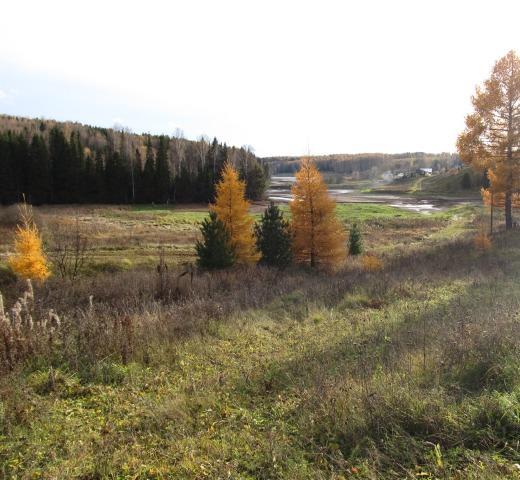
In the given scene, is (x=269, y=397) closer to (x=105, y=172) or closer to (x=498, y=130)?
(x=498, y=130)

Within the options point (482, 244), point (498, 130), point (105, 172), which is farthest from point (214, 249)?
point (105, 172)

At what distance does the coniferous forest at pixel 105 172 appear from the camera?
6053 cm

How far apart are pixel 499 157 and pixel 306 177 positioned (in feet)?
40.3

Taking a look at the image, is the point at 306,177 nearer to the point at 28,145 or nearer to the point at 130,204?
the point at 130,204

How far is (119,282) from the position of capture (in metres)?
16.1

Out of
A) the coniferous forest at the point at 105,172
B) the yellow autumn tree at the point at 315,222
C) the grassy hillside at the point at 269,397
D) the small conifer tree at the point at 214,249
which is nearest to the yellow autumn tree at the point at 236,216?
the small conifer tree at the point at 214,249

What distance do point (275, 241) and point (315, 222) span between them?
8.45 ft

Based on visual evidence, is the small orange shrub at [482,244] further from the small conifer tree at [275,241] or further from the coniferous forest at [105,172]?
the coniferous forest at [105,172]

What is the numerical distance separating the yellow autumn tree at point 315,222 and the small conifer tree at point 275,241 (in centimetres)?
84

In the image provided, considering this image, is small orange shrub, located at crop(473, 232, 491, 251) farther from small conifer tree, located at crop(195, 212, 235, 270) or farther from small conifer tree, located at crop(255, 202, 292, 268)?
small conifer tree, located at crop(195, 212, 235, 270)

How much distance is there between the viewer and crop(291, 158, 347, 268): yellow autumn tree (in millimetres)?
21656

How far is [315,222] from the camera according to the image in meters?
22.0

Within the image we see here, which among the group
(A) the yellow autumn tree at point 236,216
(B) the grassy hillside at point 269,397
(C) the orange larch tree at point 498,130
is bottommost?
(B) the grassy hillside at point 269,397

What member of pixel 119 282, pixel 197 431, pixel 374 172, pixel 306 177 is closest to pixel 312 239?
pixel 306 177
